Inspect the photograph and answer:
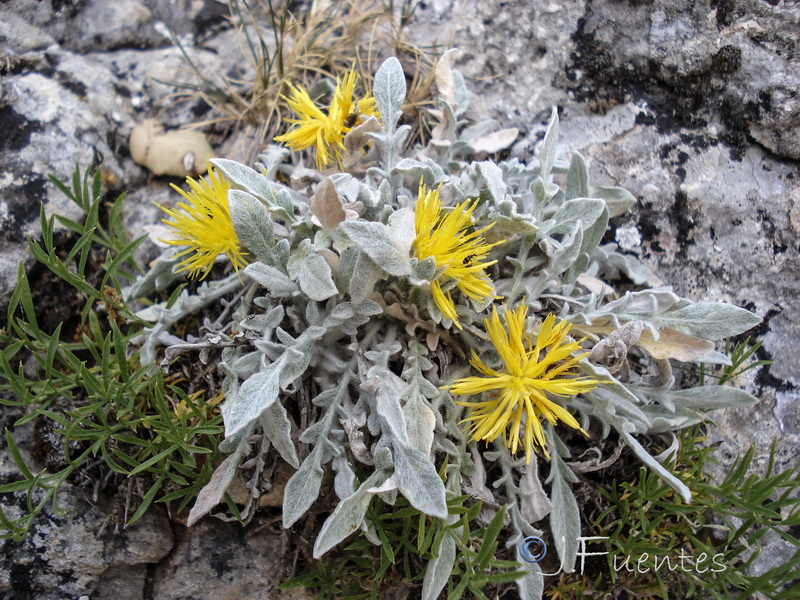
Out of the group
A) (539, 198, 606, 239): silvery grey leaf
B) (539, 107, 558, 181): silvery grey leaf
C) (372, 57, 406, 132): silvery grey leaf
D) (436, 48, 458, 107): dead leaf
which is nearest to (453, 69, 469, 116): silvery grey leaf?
(436, 48, 458, 107): dead leaf

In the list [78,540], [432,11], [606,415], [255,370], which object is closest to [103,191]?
[255,370]

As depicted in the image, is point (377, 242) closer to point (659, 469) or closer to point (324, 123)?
point (324, 123)

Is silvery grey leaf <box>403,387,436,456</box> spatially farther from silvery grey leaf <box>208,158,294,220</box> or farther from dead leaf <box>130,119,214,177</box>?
dead leaf <box>130,119,214,177</box>

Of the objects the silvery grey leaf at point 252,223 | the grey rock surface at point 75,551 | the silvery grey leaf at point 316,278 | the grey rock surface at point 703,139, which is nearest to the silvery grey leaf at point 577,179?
the grey rock surface at point 703,139

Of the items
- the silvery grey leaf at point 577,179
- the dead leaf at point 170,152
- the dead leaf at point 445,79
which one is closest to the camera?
the silvery grey leaf at point 577,179

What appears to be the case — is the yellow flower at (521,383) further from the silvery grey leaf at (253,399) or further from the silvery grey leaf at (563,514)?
the silvery grey leaf at (253,399)

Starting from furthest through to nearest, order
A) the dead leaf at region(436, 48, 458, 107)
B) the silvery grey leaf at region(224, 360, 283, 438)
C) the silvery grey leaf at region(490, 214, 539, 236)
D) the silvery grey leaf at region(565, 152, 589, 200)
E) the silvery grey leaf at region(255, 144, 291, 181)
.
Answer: the dead leaf at region(436, 48, 458, 107)
the silvery grey leaf at region(255, 144, 291, 181)
the silvery grey leaf at region(565, 152, 589, 200)
the silvery grey leaf at region(490, 214, 539, 236)
the silvery grey leaf at region(224, 360, 283, 438)

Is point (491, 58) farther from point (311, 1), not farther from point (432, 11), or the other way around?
point (311, 1)
